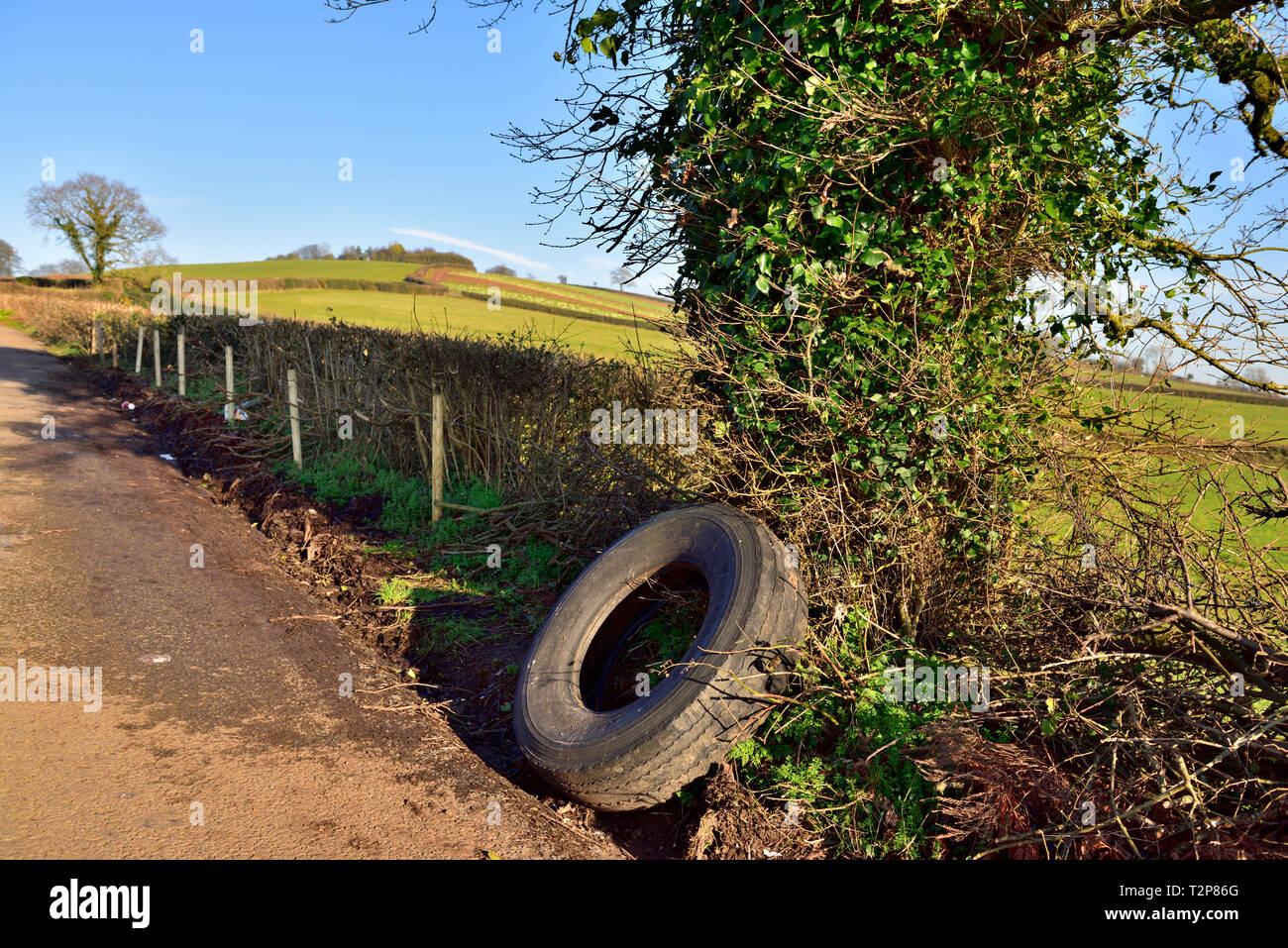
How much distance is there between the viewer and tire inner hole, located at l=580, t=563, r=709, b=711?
5.39 metres

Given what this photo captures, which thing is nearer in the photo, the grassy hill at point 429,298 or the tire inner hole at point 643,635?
the tire inner hole at point 643,635

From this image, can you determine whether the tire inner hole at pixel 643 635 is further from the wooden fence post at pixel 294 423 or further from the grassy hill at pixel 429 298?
the grassy hill at pixel 429 298

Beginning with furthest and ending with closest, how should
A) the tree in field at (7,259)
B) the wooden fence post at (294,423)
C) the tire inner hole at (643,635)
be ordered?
the tree in field at (7,259) → the wooden fence post at (294,423) → the tire inner hole at (643,635)

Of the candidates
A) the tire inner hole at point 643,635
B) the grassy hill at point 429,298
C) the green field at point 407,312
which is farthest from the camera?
the grassy hill at point 429,298

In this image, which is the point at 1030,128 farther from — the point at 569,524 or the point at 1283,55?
the point at 569,524

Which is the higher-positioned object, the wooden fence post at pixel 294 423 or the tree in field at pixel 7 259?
the tree in field at pixel 7 259

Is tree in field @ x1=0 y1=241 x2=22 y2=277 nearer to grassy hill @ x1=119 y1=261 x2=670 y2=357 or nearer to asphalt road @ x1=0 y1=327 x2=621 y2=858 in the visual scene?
grassy hill @ x1=119 y1=261 x2=670 y2=357

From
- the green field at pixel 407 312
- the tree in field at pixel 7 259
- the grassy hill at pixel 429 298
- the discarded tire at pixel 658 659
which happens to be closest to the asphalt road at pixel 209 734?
the discarded tire at pixel 658 659

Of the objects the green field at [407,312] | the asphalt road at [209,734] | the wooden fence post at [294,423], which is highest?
the green field at [407,312]

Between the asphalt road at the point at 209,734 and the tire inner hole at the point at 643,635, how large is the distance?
3.75 ft

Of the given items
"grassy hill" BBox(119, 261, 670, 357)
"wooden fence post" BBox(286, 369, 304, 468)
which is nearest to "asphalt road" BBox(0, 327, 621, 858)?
"wooden fence post" BBox(286, 369, 304, 468)

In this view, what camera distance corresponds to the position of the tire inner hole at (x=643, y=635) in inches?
212

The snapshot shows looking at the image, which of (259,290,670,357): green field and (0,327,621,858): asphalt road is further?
(259,290,670,357): green field
